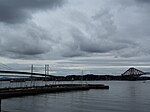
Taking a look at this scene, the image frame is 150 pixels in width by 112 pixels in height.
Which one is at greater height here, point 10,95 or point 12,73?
point 12,73

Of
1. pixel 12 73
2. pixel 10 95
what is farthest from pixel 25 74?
pixel 10 95

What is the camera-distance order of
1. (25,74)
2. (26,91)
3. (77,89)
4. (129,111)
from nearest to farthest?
(129,111)
(26,91)
(77,89)
(25,74)

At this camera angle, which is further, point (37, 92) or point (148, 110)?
point (37, 92)

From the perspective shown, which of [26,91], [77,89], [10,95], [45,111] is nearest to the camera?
[45,111]

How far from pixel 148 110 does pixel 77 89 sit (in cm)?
7794

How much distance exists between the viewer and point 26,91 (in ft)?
351

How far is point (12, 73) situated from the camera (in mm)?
159875

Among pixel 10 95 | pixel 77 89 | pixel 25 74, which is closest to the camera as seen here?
pixel 10 95

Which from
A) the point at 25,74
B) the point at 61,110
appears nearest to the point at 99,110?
the point at 61,110

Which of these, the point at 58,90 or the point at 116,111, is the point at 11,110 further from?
the point at 58,90

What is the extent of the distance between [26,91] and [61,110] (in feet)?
144

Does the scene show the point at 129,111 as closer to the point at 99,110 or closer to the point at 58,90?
the point at 99,110

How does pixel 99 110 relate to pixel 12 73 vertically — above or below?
below

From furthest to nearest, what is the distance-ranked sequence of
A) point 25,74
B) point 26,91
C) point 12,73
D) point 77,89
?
1. point 25,74
2. point 12,73
3. point 77,89
4. point 26,91
